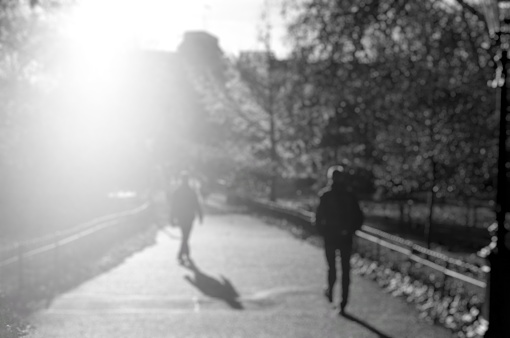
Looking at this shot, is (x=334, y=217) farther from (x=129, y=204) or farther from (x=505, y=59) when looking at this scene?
(x=129, y=204)

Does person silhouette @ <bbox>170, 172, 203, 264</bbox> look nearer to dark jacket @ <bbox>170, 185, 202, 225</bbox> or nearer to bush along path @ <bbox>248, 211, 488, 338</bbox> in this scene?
dark jacket @ <bbox>170, 185, 202, 225</bbox>

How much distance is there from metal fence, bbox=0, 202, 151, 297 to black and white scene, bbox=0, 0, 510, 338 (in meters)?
0.06

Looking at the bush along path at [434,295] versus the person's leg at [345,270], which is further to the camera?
the person's leg at [345,270]

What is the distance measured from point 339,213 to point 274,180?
32922mm

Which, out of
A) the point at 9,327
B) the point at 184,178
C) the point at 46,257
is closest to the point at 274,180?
the point at 184,178

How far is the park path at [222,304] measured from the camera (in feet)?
30.3

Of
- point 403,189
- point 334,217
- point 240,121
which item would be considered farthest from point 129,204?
point 334,217

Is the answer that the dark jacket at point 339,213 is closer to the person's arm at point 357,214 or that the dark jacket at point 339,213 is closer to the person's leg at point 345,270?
the person's arm at point 357,214

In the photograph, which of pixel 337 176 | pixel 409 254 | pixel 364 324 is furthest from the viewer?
pixel 409 254

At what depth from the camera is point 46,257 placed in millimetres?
13492

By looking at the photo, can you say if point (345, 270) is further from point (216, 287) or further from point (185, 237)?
point (185, 237)

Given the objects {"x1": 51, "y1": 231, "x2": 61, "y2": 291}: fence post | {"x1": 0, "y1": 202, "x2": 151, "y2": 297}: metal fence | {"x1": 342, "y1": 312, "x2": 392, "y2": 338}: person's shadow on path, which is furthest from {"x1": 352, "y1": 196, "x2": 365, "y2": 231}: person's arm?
{"x1": 51, "y1": 231, "x2": 61, "y2": 291}: fence post

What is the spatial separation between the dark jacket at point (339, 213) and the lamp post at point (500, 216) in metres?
2.26

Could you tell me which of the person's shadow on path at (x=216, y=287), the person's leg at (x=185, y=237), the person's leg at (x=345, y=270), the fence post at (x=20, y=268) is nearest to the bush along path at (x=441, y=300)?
the person's leg at (x=345, y=270)
